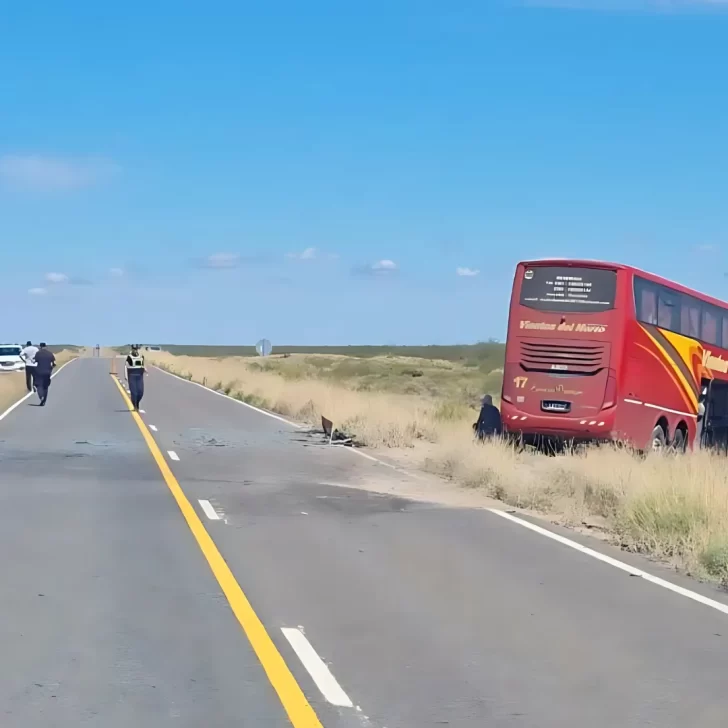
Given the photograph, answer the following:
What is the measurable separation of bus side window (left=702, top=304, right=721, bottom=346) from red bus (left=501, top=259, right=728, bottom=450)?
2411 millimetres

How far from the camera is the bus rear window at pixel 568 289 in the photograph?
20.8 m

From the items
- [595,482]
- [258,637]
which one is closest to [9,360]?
[595,482]

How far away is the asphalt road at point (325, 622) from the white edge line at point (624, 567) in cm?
15

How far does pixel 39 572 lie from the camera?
10070 mm

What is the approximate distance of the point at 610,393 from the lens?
67.6 ft

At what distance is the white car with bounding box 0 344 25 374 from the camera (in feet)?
219

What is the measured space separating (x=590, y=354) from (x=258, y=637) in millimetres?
13935

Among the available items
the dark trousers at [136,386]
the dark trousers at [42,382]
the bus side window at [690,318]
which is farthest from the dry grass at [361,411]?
the dark trousers at [42,382]

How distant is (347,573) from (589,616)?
2.36 metres

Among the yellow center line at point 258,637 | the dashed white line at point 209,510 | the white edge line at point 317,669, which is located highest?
the white edge line at point 317,669

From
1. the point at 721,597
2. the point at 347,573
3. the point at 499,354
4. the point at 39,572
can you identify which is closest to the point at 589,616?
the point at 721,597

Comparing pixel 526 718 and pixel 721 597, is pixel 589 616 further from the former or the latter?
pixel 526 718

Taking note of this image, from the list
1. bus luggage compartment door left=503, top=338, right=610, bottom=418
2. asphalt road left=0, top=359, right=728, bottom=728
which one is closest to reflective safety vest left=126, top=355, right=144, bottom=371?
bus luggage compartment door left=503, top=338, right=610, bottom=418

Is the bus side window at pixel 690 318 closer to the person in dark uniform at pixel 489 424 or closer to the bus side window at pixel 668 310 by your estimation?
the bus side window at pixel 668 310
